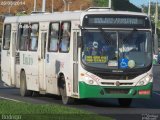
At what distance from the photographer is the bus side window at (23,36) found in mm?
27531

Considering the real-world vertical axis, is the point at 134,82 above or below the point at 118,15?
below

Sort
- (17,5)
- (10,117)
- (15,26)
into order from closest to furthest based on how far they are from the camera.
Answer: (10,117) < (15,26) < (17,5)

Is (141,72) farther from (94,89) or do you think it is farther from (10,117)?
(10,117)

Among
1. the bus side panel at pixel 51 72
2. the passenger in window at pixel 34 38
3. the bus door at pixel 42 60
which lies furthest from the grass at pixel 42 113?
the passenger in window at pixel 34 38

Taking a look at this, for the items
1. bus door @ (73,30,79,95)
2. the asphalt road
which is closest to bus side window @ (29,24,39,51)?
the asphalt road

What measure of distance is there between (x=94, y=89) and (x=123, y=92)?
0.86 m

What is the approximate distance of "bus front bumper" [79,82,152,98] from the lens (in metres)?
22.3

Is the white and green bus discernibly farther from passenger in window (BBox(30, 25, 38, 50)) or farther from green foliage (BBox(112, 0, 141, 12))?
green foliage (BBox(112, 0, 141, 12))

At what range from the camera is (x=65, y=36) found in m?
23.6

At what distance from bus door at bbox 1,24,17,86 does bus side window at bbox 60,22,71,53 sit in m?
5.19

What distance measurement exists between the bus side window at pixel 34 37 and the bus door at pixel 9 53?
1.98 metres

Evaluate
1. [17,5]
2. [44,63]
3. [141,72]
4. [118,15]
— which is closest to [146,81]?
[141,72]

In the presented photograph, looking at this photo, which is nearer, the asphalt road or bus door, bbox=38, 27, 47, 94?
the asphalt road

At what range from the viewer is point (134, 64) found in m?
22.4
